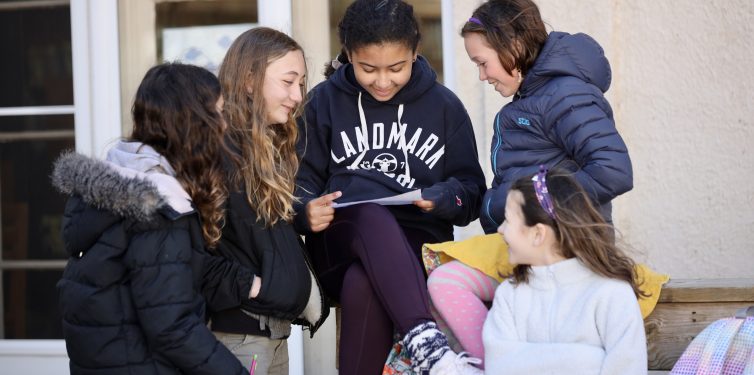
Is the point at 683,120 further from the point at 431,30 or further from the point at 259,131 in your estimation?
the point at 259,131

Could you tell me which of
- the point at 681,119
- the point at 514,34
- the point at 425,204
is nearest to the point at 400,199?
the point at 425,204

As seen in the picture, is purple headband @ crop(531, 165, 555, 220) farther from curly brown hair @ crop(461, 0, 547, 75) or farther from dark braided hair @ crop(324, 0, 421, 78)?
dark braided hair @ crop(324, 0, 421, 78)

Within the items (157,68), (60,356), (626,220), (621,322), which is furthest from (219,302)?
(60,356)

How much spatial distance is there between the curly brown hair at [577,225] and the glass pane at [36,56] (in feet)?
9.79

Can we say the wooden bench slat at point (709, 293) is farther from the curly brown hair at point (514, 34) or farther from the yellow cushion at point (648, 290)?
the curly brown hair at point (514, 34)

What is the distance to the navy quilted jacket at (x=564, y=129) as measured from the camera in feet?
9.30

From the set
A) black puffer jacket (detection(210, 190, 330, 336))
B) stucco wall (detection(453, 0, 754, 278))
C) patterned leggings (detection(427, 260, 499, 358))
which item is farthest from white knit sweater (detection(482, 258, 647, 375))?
stucco wall (detection(453, 0, 754, 278))

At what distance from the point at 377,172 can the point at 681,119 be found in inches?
65.0

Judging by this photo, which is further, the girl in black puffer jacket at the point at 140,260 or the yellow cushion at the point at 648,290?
the yellow cushion at the point at 648,290

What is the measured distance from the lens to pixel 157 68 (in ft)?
9.00

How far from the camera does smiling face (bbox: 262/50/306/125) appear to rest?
3090 millimetres

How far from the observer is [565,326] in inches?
103

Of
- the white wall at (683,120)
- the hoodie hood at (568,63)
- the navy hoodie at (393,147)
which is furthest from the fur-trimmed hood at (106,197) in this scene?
the white wall at (683,120)

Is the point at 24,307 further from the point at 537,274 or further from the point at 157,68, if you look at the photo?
the point at 537,274
